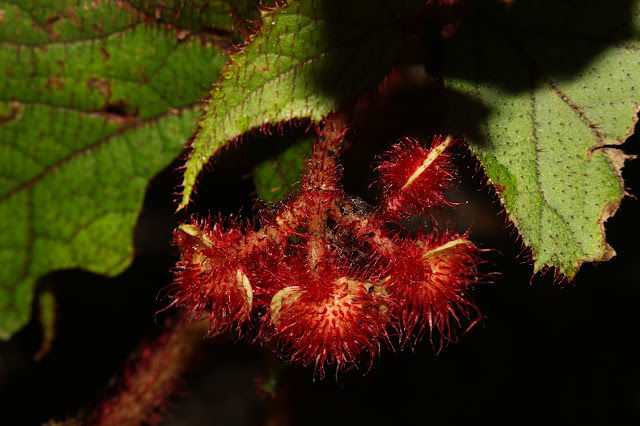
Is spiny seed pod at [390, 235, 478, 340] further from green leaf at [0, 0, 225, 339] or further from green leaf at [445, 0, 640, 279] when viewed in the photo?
green leaf at [0, 0, 225, 339]

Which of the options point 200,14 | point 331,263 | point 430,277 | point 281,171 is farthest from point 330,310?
point 200,14

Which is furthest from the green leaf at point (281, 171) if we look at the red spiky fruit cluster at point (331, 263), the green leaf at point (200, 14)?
the green leaf at point (200, 14)

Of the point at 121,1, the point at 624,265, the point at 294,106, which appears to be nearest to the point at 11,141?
the point at 121,1

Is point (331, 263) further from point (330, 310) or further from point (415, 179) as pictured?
point (415, 179)

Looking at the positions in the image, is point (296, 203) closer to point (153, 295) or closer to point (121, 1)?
point (121, 1)

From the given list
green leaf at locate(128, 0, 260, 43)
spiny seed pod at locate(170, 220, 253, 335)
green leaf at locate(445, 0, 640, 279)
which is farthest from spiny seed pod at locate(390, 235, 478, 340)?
green leaf at locate(128, 0, 260, 43)

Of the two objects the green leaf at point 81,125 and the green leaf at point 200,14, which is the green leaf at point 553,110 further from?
the green leaf at point 81,125
